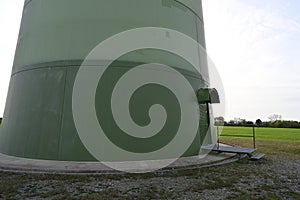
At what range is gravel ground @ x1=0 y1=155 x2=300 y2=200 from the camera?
152 inches

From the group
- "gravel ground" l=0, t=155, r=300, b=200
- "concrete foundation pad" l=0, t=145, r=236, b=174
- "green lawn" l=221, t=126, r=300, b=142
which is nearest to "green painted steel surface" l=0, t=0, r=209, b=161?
"concrete foundation pad" l=0, t=145, r=236, b=174

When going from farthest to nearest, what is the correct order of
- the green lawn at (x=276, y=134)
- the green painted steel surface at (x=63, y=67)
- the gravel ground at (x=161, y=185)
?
1. the green lawn at (x=276, y=134)
2. the green painted steel surface at (x=63, y=67)
3. the gravel ground at (x=161, y=185)

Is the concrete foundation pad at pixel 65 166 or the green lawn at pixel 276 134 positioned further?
the green lawn at pixel 276 134

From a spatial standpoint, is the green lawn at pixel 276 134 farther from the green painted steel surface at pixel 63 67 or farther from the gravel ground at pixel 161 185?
the gravel ground at pixel 161 185

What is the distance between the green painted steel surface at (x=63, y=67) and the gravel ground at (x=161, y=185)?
170 cm

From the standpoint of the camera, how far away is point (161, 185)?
4.41 m

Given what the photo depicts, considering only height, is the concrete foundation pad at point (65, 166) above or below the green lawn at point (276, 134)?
below

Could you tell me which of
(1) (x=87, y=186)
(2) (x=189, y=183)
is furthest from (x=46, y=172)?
(2) (x=189, y=183)

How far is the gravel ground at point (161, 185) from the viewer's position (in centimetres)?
385

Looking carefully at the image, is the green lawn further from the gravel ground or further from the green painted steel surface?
the gravel ground

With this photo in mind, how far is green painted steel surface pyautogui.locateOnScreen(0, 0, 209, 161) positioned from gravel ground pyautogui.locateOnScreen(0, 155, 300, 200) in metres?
1.70

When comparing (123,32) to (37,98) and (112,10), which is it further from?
(37,98)

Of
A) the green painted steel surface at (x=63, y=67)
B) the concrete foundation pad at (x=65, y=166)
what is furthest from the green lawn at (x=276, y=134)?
the concrete foundation pad at (x=65, y=166)

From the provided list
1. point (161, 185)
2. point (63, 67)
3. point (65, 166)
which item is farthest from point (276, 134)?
point (65, 166)
